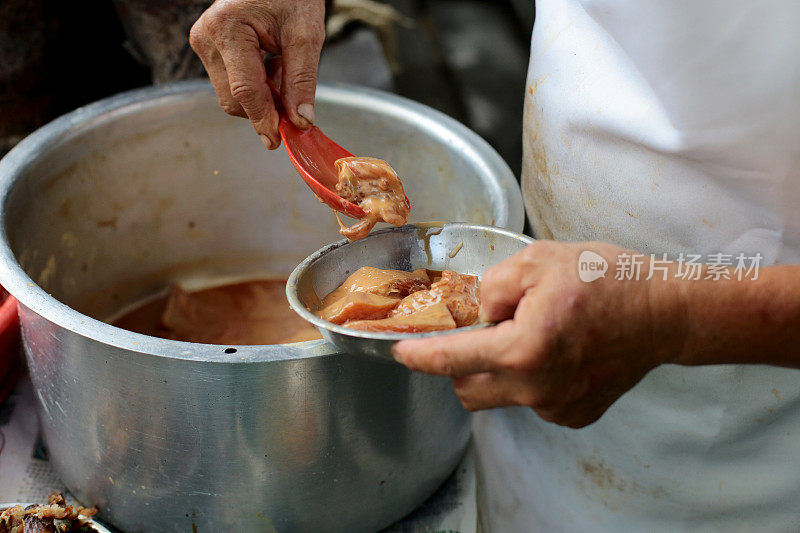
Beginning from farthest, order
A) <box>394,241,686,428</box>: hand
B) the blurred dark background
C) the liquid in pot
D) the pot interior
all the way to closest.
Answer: the blurred dark background
the liquid in pot
the pot interior
<box>394,241,686,428</box>: hand

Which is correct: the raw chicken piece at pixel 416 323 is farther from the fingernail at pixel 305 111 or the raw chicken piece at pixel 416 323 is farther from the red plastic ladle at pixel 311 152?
the fingernail at pixel 305 111

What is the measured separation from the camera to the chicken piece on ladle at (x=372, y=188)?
97 cm

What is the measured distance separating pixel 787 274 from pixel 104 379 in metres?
0.79

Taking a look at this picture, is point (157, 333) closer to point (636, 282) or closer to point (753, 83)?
point (636, 282)

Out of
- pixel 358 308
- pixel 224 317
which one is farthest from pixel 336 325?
pixel 224 317

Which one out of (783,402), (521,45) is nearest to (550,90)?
(783,402)

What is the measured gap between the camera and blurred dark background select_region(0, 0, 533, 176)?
62.3 inches

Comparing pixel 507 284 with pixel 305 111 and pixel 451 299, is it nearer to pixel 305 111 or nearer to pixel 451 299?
pixel 451 299

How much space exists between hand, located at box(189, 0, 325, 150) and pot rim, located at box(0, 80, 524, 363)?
11.4 inches

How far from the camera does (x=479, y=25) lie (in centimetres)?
344

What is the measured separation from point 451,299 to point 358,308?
11cm

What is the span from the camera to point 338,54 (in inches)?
112

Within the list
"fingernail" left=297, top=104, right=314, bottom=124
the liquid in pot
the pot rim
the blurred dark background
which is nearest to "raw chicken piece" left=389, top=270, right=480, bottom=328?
the pot rim

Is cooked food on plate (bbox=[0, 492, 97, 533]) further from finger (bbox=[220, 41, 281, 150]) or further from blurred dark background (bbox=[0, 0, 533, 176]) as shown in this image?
blurred dark background (bbox=[0, 0, 533, 176])
